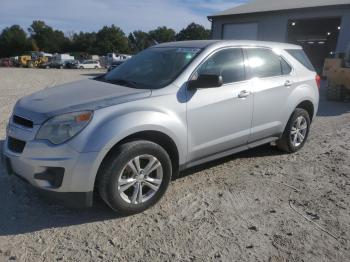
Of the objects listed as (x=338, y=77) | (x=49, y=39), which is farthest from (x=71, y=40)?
(x=338, y=77)

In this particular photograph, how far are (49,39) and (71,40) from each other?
5.59 m

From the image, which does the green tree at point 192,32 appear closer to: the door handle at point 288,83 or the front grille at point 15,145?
the door handle at point 288,83

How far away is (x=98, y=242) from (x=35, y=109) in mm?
1367

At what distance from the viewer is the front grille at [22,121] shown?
325 cm

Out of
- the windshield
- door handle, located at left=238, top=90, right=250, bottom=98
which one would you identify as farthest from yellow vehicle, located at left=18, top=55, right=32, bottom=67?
door handle, located at left=238, top=90, right=250, bottom=98

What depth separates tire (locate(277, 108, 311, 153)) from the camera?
5188 millimetres

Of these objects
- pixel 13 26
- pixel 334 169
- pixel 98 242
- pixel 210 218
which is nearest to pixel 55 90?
pixel 98 242

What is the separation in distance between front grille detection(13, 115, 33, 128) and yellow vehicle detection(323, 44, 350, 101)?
939cm

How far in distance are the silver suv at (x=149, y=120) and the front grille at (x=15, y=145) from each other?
0.03 feet

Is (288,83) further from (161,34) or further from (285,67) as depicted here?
(161,34)

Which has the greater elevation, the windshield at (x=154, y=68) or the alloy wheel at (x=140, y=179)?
the windshield at (x=154, y=68)

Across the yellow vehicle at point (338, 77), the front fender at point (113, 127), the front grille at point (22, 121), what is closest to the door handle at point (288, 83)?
the front fender at point (113, 127)

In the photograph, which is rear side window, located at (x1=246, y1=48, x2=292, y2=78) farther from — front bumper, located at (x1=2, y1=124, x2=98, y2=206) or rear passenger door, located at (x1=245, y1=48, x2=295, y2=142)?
front bumper, located at (x1=2, y1=124, x2=98, y2=206)

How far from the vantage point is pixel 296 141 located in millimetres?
5492
